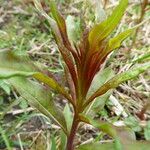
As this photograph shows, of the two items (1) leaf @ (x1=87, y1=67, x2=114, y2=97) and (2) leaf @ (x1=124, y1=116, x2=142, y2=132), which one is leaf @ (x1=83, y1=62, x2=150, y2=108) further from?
(2) leaf @ (x1=124, y1=116, x2=142, y2=132)

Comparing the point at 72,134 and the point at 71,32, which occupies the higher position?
the point at 71,32

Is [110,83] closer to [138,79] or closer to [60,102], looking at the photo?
[60,102]

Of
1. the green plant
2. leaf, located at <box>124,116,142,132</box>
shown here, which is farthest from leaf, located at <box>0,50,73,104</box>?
leaf, located at <box>124,116,142,132</box>

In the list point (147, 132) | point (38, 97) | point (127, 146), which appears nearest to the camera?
point (127, 146)

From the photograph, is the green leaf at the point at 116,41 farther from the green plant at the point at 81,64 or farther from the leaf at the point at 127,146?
the leaf at the point at 127,146

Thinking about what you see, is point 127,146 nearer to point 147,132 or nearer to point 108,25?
point 108,25

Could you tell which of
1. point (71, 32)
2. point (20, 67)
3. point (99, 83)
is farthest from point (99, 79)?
point (20, 67)

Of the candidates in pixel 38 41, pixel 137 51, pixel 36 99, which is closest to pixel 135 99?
pixel 137 51
